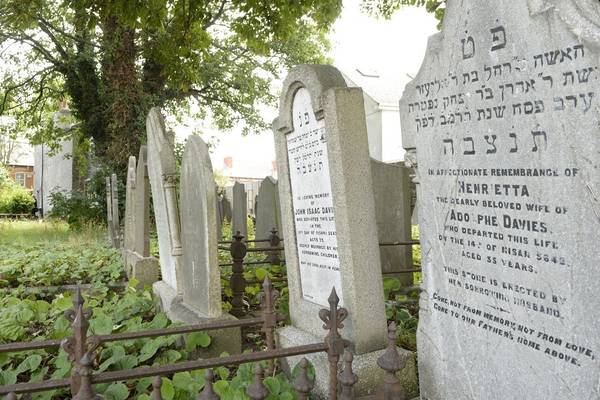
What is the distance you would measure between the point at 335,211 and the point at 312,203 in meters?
0.42

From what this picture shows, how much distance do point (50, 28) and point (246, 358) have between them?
17.0m

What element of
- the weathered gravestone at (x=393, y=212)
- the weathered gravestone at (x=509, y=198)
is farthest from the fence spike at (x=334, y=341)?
the weathered gravestone at (x=393, y=212)

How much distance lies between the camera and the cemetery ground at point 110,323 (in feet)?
11.3

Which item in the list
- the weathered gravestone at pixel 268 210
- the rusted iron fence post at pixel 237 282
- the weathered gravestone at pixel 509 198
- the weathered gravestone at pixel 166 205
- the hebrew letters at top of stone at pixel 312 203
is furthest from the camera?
the weathered gravestone at pixel 268 210

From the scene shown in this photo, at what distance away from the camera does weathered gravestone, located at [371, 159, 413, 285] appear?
646cm

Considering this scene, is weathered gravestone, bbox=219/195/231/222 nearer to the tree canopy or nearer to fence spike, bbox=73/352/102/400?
the tree canopy

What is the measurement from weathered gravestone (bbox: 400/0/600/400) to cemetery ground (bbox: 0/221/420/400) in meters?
1.13

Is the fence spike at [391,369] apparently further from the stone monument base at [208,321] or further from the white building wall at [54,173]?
the white building wall at [54,173]

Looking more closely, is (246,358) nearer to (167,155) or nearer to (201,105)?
(167,155)

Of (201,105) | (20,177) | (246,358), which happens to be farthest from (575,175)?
(20,177)

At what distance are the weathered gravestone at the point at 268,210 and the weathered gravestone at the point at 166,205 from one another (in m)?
3.18

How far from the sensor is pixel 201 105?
69.4 ft

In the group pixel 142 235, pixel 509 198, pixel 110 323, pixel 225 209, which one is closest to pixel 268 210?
pixel 142 235

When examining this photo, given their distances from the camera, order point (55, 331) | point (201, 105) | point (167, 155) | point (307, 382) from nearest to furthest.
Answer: point (307, 382) < point (55, 331) < point (167, 155) < point (201, 105)
